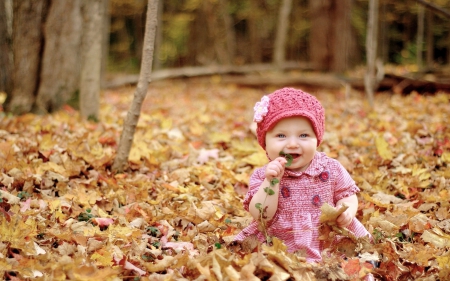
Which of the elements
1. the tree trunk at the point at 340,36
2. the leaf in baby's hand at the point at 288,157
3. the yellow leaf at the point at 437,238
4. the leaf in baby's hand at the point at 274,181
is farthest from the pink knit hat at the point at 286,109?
the tree trunk at the point at 340,36

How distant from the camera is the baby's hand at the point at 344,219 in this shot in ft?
7.11

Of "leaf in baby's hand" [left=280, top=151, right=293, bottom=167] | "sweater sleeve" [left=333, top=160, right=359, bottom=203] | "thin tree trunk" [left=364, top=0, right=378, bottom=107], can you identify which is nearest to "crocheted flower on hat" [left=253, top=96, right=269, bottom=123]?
"leaf in baby's hand" [left=280, top=151, right=293, bottom=167]

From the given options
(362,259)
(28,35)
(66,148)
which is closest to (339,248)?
(362,259)

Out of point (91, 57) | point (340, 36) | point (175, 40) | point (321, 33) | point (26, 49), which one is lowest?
point (91, 57)

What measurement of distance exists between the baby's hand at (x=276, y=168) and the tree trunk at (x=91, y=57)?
131 inches

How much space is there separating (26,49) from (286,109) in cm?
445

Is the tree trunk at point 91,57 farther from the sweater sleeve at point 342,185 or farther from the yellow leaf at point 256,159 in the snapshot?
the sweater sleeve at point 342,185

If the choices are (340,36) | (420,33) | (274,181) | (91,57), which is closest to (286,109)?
(274,181)

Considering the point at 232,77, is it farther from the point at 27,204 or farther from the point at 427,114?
the point at 27,204

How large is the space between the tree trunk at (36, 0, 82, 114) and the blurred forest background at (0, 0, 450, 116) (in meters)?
0.01

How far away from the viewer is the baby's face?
2246 millimetres

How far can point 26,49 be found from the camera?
5555 millimetres

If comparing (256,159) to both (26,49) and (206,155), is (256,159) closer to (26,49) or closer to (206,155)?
(206,155)

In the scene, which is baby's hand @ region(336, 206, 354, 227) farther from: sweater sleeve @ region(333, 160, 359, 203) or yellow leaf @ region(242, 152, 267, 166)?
yellow leaf @ region(242, 152, 267, 166)
